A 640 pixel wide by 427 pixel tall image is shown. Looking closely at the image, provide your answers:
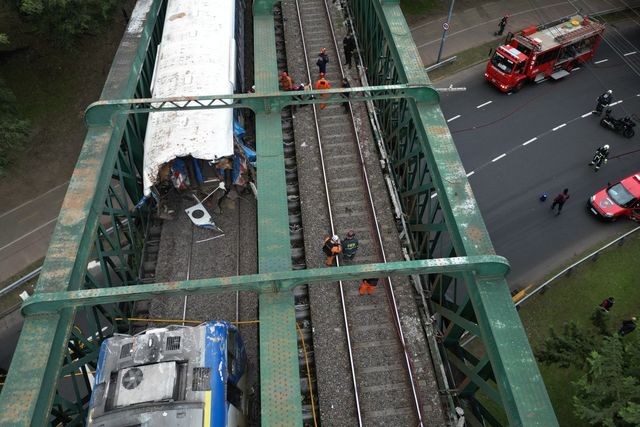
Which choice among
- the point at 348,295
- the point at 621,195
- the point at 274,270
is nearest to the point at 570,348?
the point at 348,295

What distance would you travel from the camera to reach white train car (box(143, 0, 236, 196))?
15.0 metres

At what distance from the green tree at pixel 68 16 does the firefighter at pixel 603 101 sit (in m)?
28.4

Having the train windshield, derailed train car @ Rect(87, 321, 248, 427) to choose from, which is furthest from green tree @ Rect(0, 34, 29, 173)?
the train windshield

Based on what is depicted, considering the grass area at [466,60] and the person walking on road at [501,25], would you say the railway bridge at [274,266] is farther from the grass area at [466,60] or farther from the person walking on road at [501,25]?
the person walking on road at [501,25]

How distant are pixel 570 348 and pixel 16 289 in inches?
921

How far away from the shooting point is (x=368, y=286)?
1409cm

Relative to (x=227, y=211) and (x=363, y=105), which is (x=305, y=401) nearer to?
(x=227, y=211)

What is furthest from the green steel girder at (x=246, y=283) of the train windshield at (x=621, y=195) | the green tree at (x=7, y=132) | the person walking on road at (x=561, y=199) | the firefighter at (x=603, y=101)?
the firefighter at (x=603, y=101)

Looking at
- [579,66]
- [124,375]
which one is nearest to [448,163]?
[124,375]

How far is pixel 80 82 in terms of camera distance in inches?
1182

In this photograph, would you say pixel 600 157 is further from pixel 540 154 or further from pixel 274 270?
pixel 274 270

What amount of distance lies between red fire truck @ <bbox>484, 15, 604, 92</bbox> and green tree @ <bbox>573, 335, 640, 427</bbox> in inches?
857

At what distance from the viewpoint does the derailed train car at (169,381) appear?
10.2 metres

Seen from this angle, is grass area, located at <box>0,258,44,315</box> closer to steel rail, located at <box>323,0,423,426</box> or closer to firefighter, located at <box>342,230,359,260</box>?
firefighter, located at <box>342,230,359,260</box>
